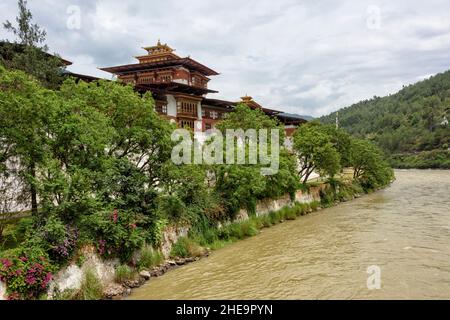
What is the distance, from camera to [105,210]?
46.3 feet

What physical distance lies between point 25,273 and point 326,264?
11.4m

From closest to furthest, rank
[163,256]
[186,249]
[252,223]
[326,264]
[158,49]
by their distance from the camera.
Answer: [326,264] → [163,256] → [186,249] → [252,223] → [158,49]

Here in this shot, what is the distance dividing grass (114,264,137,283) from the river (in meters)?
0.69

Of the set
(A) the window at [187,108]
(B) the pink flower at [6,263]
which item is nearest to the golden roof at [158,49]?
(A) the window at [187,108]

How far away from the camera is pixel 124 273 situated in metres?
13.8

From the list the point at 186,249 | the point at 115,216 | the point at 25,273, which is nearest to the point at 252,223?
the point at 186,249

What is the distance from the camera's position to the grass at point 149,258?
49.0 ft

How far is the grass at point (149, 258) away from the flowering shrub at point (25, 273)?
4.16 metres

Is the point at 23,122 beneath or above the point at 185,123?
beneath

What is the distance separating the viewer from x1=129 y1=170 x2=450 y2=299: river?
41.9 feet

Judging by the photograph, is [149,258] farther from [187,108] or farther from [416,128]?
[416,128]

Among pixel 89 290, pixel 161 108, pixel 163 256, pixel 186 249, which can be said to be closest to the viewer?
pixel 89 290

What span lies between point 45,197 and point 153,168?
21.0ft
